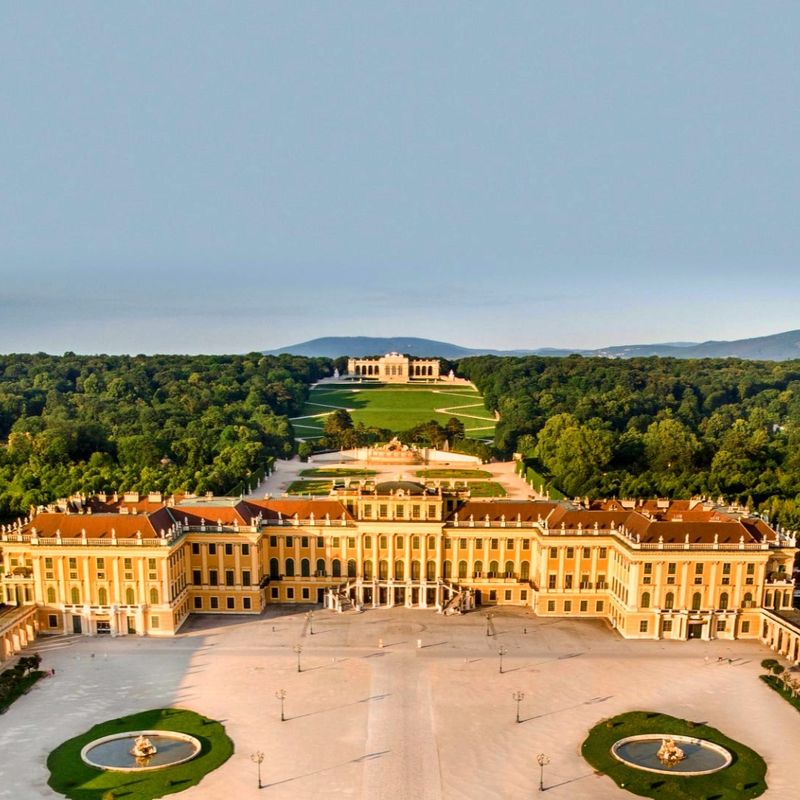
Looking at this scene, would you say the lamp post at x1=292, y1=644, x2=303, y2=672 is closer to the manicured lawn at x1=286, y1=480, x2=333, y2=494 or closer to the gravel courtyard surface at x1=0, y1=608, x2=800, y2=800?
the gravel courtyard surface at x1=0, y1=608, x2=800, y2=800

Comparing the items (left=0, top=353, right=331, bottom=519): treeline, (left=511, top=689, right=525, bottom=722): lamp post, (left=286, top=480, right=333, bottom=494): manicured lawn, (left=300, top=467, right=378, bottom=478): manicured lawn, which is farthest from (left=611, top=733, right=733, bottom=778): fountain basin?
(left=300, top=467, right=378, bottom=478): manicured lawn

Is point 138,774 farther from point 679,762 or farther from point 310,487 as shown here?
point 310,487

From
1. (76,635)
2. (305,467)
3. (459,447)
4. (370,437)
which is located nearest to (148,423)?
(305,467)

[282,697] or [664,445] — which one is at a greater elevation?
[664,445]

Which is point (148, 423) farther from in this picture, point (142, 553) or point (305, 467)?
point (142, 553)

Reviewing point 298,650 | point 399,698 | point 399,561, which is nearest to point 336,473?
point 399,561

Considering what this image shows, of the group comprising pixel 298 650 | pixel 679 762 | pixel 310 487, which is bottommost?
pixel 679 762
